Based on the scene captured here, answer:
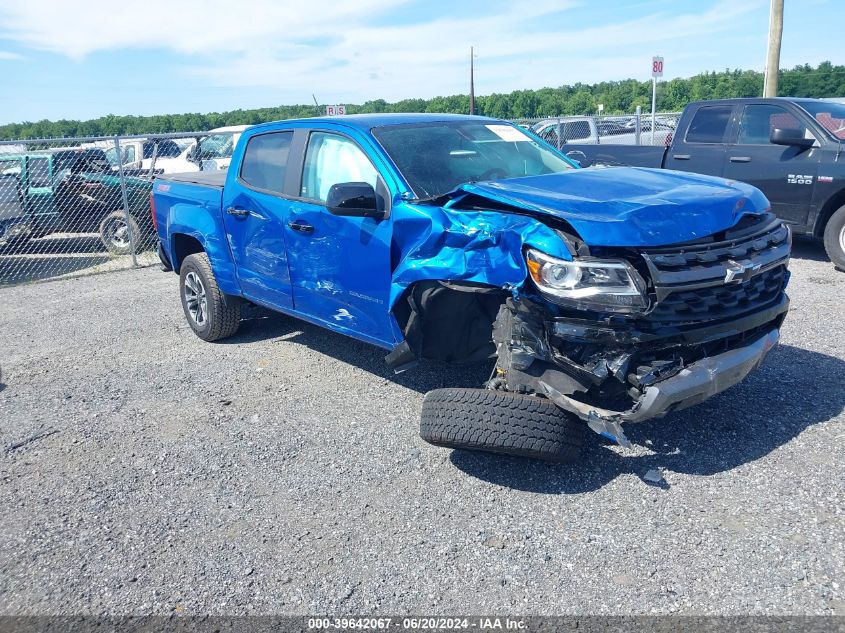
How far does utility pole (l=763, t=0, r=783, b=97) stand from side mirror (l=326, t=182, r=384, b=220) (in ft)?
48.4

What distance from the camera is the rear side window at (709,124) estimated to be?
8758 millimetres

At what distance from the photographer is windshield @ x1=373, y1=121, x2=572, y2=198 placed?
4.38 metres

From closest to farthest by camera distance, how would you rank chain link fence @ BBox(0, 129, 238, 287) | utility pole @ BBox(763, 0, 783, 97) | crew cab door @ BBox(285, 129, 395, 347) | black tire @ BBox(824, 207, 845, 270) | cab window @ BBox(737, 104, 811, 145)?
crew cab door @ BBox(285, 129, 395, 347) → black tire @ BBox(824, 207, 845, 270) → cab window @ BBox(737, 104, 811, 145) → chain link fence @ BBox(0, 129, 238, 287) → utility pole @ BBox(763, 0, 783, 97)

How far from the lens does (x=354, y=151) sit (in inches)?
182

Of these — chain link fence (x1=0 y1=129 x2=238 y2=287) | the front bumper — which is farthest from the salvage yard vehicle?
the front bumper

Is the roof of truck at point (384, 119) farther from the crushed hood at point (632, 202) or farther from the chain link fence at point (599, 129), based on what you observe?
the chain link fence at point (599, 129)

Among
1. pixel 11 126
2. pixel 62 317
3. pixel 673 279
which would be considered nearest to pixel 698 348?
pixel 673 279

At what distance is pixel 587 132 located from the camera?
731 inches

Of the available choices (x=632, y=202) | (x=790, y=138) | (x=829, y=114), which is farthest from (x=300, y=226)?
(x=829, y=114)

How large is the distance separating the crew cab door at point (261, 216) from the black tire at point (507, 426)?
1973 mm

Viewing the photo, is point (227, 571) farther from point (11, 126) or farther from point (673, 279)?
point (11, 126)

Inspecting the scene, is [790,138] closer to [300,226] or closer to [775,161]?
[775,161]

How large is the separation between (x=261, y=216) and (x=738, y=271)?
127 inches

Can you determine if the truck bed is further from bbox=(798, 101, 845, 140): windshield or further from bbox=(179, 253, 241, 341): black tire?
bbox=(798, 101, 845, 140): windshield
